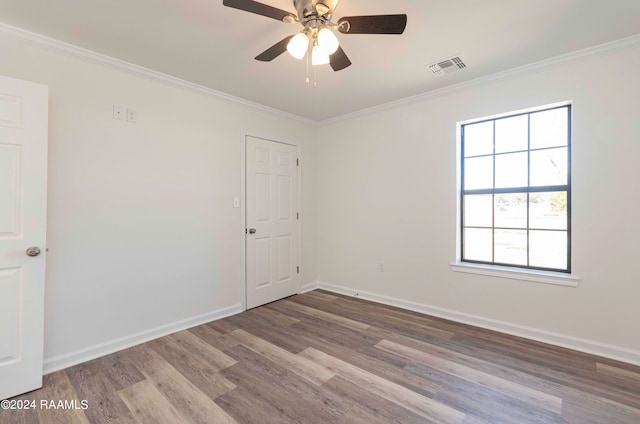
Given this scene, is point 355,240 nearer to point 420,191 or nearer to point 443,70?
point 420,191

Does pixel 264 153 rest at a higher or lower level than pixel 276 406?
higher

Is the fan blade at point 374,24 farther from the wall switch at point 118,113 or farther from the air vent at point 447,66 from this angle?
the wall switch at point 118,113

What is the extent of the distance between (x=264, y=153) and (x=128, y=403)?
2843mm

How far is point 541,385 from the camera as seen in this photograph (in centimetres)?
209

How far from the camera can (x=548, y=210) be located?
2820 millimetres

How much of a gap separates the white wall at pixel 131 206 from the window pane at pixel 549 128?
310 cm

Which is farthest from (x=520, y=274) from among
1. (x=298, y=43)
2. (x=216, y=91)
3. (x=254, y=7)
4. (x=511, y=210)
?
(x=216, y=91)

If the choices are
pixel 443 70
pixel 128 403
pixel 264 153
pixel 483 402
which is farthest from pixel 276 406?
pixel 443 70

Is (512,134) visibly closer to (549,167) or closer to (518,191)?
(549,167)

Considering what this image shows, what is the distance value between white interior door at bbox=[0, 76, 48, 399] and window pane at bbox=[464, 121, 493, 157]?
12.4 feet

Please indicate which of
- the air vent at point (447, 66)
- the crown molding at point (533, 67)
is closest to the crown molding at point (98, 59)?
the crown molding at point (533, 67)

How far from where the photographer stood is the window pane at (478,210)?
3.18m

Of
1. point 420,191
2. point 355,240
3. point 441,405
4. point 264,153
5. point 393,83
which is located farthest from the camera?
point 355,240

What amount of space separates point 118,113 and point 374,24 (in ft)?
7.61
